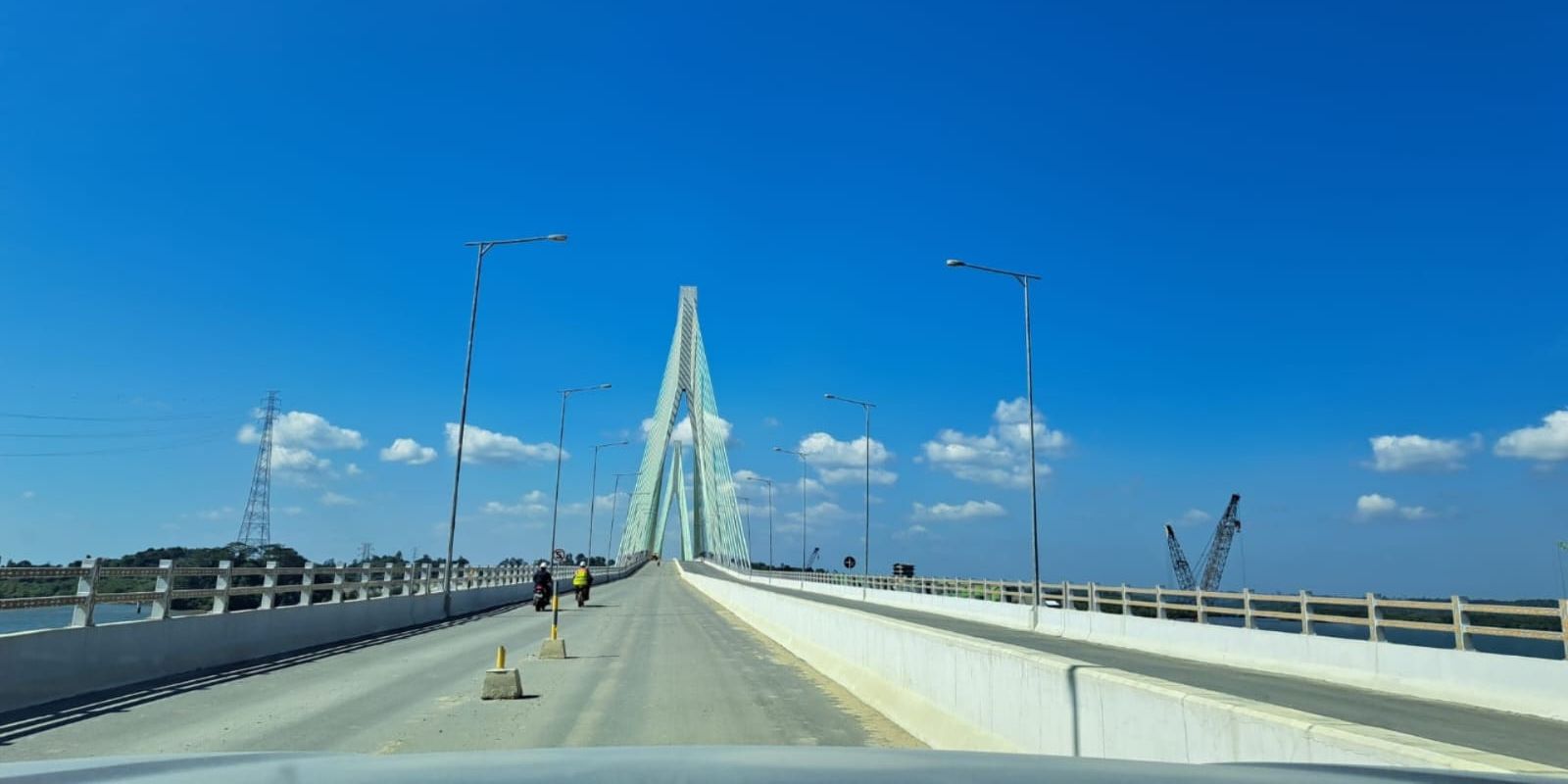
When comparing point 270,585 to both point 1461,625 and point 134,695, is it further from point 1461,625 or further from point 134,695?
point 1461,625

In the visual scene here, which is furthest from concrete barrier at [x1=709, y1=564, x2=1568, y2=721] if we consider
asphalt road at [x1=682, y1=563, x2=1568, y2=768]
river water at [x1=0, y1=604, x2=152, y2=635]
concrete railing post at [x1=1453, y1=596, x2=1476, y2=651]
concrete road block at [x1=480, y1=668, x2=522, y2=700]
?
river water at [x1=0, y1=604, x2=152, y2=635]

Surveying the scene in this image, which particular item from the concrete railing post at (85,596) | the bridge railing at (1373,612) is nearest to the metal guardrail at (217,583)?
the concrete railing post at (85,596)

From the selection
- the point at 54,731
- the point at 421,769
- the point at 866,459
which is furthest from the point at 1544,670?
the point at 866,459

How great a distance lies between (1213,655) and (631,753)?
19162 millimetres

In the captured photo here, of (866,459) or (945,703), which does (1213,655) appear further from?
(866,459)

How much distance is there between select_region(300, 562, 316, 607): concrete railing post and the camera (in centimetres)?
2114

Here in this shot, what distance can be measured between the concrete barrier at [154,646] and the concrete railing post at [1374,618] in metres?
17.9

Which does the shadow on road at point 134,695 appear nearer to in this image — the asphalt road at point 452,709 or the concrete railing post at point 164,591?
the asphalt road at point 452,709

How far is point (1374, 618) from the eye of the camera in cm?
1686

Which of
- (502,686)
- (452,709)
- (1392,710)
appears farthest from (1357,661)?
(452,709)

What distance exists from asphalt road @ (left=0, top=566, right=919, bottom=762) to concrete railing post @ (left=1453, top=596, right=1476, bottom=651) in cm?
858

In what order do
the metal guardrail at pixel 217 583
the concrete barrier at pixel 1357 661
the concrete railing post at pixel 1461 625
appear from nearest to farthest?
the metal guardrail at pixel 217 583, the concrete barrier at pixel 1357 661, the concrete railing post at pixel 1461 625

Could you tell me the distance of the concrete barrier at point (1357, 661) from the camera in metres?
13.1

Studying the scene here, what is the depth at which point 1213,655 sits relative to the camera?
20734 mm
